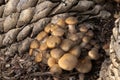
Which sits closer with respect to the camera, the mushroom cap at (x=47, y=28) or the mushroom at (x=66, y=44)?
the mushroom at (x=66, y=44)

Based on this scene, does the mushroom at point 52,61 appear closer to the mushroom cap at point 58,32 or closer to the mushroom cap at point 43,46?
the mushroom cap at point 43,46

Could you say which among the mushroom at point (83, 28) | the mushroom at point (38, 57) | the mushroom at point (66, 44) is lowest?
the mushroom at point (38, 57)

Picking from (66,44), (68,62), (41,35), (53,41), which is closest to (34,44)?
(41,35)

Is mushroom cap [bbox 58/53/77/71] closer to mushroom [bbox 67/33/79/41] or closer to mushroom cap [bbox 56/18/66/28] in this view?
mushroom [bbox 67/33/79/41]

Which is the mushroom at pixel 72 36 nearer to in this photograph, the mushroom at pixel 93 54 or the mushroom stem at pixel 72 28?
the mushroom stem at pixel 72 28

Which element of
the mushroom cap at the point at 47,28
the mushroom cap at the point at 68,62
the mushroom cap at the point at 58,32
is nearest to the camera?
the mushroom cap at the point at 68,62

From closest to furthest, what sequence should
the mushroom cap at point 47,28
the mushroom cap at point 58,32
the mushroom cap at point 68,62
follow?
1. the mushroom cap at point 68,62
2. the mushroom cap at point 58,32
3. the mushroom cap at point 47,28

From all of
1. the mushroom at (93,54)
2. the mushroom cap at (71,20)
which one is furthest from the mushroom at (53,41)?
the mushroom at (93,54)

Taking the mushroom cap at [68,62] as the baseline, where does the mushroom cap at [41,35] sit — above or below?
above
